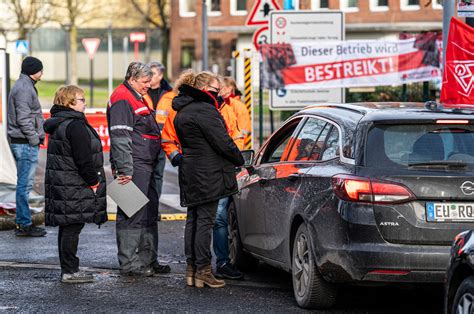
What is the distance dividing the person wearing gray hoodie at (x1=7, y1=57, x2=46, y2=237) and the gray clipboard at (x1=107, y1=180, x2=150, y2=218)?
8.36 ft

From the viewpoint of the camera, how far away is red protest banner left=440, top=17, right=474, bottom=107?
13.3 m

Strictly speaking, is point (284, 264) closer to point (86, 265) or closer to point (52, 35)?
point (86, 265)

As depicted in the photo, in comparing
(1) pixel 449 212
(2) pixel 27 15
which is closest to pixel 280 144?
(1) pixel 449 212

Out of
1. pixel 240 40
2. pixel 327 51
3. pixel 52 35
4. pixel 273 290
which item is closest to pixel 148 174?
pixel 273 290

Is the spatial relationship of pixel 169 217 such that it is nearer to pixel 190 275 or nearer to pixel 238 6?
pixel 190 275

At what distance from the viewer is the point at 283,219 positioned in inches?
365

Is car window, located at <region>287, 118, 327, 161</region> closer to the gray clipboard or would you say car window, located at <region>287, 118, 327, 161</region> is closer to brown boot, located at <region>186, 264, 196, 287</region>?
brown boot, located at <region>186, 264, 196, 287</region>

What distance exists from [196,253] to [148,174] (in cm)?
110

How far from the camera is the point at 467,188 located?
7.96m

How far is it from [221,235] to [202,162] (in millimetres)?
1103

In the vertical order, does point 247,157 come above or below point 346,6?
below

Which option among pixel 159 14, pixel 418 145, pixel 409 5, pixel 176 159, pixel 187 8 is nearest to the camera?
pixel 418 145

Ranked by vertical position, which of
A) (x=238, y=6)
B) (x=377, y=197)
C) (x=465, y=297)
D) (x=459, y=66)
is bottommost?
(x=465, y=297)

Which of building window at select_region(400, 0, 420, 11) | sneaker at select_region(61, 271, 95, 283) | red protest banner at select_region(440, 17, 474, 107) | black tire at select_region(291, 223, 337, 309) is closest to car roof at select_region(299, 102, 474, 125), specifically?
black tire at select_region(291, 223, 337, 309)
